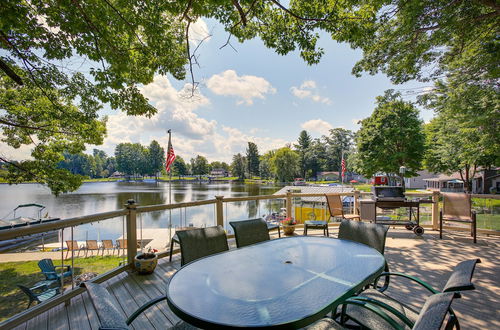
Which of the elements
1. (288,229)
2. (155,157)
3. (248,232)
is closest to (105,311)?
(248,232)

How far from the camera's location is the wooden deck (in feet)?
7.13

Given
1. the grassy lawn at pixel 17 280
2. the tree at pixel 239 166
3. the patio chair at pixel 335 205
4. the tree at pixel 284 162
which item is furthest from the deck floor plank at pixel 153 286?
the tree at pixel 239 166

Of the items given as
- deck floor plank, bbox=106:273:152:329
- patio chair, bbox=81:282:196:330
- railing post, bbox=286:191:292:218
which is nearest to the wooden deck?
deck floor plank, bbox=106:273:152:329

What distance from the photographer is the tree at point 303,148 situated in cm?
5600

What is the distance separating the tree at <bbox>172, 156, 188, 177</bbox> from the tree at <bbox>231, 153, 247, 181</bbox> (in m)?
17.9

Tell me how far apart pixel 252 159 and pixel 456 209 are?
61339 mm

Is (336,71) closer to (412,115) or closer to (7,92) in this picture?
(7,92)

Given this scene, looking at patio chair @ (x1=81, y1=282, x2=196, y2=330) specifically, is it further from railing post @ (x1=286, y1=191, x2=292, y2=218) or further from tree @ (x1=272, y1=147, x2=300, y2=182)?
tree @ (x1=272, y1=147, x2=300, y2=182)

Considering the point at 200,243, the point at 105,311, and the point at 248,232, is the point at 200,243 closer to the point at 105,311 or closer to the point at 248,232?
the point at 248,232

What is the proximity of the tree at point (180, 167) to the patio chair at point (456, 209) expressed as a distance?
71.1 metres

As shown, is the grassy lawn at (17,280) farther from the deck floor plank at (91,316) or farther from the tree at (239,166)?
the tree at (239,166)

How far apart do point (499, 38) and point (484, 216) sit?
404 cm

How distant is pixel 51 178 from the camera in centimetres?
664

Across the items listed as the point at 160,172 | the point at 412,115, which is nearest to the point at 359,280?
the point at 412,115
